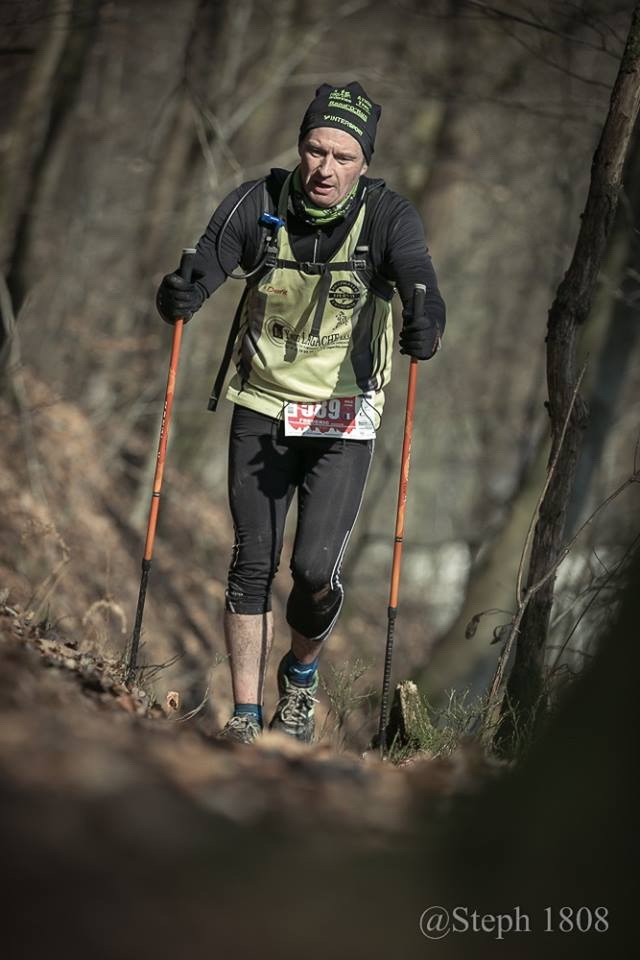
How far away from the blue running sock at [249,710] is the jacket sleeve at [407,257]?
1.95 metres

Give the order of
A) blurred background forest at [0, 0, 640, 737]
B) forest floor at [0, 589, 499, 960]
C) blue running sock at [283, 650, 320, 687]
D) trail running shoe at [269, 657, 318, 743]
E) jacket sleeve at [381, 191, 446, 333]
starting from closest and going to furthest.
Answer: forest floor at [0, 589, 499, 960]
jacket sleeve at [381, 191, 446, 333]
trail running shoe at [269, 657, 318, 743]
blue running sock at [283, 650, 320, 687]
blurred background forest at [0, 0, 640, 737]

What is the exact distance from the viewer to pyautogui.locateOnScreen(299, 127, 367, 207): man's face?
4746mm

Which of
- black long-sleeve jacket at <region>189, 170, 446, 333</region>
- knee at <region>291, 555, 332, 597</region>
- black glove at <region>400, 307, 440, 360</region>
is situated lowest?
knee at <region>291, 555, 332, 597</region>

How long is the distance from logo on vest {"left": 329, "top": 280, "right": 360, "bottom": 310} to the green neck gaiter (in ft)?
0.92

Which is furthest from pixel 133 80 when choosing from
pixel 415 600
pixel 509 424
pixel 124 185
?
pixel 415 600

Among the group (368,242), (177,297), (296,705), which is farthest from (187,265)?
(296,705)

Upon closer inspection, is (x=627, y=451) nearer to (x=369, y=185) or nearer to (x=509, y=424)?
(x=509, y=424)

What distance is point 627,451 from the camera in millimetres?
17141

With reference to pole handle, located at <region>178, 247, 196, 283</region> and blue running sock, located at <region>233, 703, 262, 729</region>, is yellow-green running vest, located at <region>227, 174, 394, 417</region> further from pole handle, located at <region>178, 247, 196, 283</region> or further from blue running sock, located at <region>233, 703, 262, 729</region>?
blue running sock, located at <region>233, 703, 262, 729</region>

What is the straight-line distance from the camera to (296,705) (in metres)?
5.29

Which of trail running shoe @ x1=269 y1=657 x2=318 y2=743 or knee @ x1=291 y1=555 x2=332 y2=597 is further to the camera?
trail running shoe @ x1=269 y1=657 x2=318 y2=743

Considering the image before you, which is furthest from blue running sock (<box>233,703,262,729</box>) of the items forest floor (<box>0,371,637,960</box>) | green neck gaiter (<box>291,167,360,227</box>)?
green neck gaiter (<box>291,167,360,227</box>)

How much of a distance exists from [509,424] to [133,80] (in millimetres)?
9416

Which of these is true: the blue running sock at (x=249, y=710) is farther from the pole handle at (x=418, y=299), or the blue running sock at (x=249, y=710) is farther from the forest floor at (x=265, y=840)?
the pole handle at (x=418, y=299)
